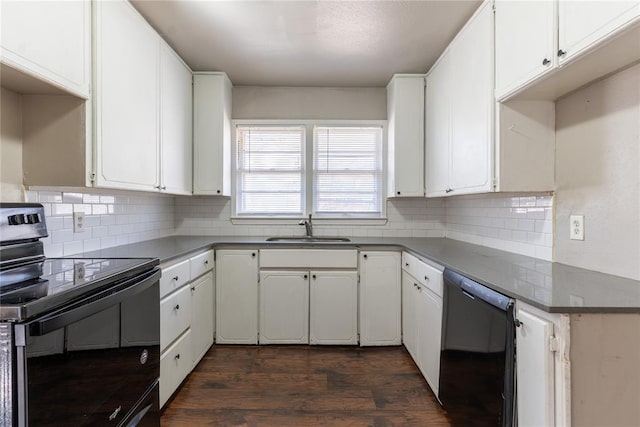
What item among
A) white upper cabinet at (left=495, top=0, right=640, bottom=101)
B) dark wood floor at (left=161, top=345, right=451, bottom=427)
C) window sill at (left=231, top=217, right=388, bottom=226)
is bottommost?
dark wood floor at (left=161, top=345, right=451, bottom=427)

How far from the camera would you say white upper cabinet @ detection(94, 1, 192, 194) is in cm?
156

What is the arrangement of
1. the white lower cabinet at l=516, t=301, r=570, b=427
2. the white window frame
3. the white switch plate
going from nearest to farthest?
the white lower cabinet at l=516, t=301, r=570, b=427 → the white switch plate → the white window frame

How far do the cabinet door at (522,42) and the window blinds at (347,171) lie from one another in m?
1.56

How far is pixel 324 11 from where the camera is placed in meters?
1.91

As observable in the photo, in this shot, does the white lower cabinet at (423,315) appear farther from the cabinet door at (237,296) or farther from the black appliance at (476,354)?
the cabinet door at (237,296)

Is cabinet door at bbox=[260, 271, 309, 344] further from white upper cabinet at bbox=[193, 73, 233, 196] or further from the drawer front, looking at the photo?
white upper cabinet at bbox=[193, 73, 233, 196]

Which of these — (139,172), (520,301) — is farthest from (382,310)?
(139,172)

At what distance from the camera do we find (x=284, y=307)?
2623mm

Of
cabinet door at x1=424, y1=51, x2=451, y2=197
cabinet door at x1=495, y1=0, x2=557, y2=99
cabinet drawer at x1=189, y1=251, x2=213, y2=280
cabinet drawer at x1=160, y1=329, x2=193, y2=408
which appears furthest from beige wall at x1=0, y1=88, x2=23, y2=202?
cabinet door at x1=424, y1=51, x2=451, y2=197

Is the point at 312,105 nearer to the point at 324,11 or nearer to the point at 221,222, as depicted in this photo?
the point at 324,11

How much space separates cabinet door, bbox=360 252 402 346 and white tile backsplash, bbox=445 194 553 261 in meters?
0.67

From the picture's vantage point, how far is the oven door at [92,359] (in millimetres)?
828

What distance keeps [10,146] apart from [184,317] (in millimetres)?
1285

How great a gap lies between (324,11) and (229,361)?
2.52m
